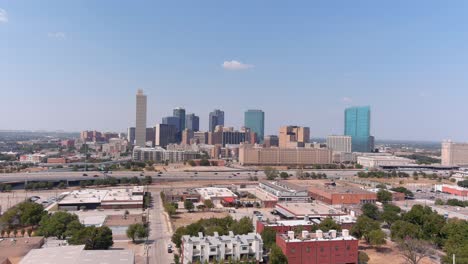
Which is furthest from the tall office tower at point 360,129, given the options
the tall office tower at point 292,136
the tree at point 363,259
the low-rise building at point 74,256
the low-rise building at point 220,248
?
the low-rise building at point 74,256

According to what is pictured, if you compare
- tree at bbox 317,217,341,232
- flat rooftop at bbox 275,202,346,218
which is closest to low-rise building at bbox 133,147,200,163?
flat rooftop at bbox 275,202,346,218

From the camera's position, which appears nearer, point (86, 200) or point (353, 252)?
point (353, 252)

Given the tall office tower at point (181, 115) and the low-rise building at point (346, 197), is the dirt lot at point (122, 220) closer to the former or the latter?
the low-rise building at point (346, 197)

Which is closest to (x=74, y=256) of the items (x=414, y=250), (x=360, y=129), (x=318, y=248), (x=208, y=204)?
(x=318, y=248)

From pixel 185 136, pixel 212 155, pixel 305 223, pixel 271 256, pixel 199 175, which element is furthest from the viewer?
pixel 185 136

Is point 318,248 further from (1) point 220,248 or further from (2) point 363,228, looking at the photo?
(2) point 363,228

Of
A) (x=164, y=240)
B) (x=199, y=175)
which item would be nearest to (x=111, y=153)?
(x=199, y=175)

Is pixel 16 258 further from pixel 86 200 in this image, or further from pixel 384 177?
pixel 384 177
